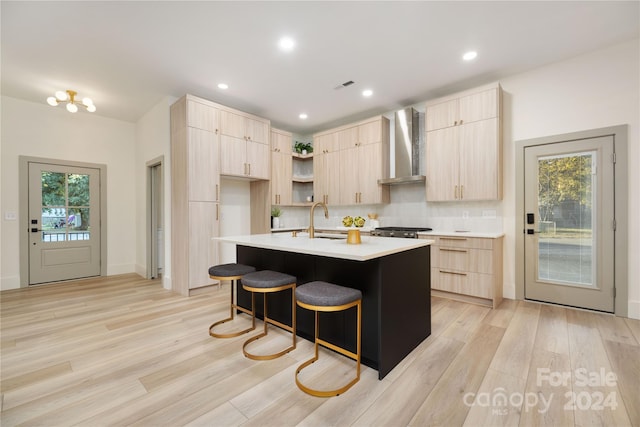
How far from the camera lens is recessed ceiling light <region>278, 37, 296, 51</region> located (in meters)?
2.77

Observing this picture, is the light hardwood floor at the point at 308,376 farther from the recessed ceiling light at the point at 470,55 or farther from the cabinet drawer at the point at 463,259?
the recessed ceiling light at the point at 470,55

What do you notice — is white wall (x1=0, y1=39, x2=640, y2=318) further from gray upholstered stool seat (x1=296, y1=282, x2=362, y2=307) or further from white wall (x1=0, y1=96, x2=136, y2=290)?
gray upholstered stool seat (x1=296, y1=282, x2=362, y2=307)

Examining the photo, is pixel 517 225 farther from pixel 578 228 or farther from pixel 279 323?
pixel 279 323

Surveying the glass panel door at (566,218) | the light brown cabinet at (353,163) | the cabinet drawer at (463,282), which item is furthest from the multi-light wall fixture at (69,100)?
the glass panel door at (566,218)

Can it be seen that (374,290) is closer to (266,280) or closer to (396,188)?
(266,280)

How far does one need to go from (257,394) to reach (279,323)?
90 cm

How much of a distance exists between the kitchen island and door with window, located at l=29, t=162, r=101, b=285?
13.8 feet

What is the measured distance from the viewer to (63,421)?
1494 millimetres

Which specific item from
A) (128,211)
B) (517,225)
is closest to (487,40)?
(517,225)

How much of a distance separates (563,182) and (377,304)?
3030 mm

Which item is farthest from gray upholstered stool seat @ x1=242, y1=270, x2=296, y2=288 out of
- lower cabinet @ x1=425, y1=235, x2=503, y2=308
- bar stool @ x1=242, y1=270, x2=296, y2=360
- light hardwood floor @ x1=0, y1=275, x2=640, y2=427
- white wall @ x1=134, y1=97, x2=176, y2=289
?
white wall @ x1=134, y1=97, x2=176, y2=289

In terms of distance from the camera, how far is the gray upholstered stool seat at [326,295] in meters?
1.71

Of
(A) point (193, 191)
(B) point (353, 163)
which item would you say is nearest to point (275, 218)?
(A) point (193, 191)

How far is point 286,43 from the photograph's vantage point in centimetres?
283
